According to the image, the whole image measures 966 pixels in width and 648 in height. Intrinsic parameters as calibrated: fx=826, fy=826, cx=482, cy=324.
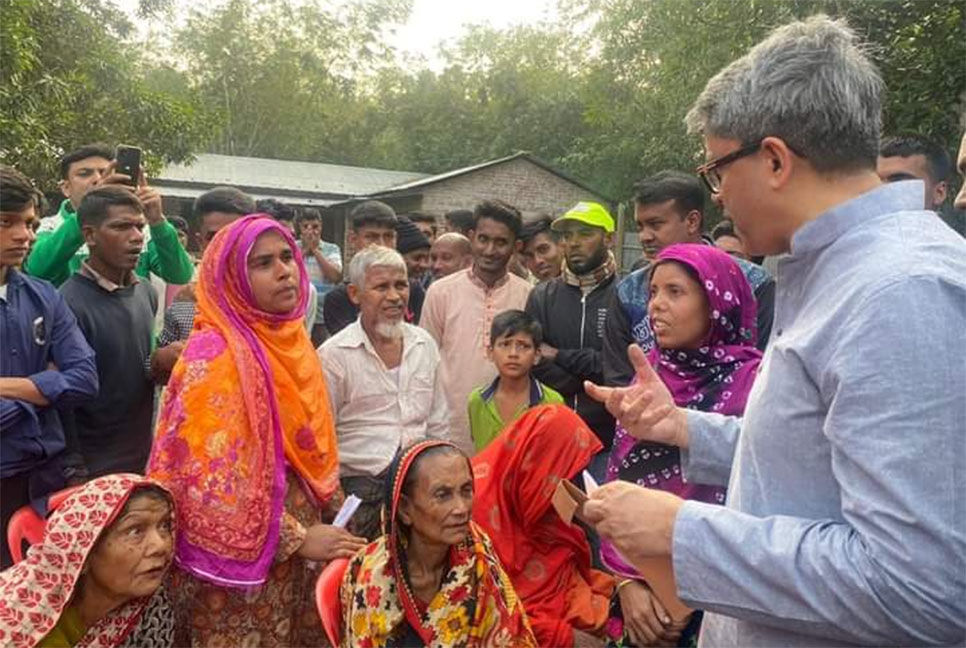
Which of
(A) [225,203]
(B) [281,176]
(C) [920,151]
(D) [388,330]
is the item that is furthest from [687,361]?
(B) [281,176]

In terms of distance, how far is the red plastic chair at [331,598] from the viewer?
8.74 feet

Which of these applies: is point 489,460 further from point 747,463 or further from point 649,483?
point 747,463

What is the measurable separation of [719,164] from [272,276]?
1.99 meters

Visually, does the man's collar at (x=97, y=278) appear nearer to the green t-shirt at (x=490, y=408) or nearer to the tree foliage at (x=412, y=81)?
the green t-shirt at (x=490, y=408)

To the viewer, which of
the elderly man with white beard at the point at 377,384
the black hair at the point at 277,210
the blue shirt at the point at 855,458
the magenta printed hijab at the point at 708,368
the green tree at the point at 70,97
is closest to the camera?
the blue shirt at the point at 855,458

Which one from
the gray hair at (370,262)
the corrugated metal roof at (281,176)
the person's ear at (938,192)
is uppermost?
the corrugated metal roof at (281,176)

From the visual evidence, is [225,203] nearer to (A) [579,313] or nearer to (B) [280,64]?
(A) [579,313]

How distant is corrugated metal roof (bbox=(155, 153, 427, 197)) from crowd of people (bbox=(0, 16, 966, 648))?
16303mm

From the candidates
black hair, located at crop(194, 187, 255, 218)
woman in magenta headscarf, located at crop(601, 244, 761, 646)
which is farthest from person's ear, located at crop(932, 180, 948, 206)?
black hair, located at crop(194, 187, 255, 218)

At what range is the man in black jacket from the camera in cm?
427

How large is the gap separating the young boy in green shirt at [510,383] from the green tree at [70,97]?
7220 millimetres

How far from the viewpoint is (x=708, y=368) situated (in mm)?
2611

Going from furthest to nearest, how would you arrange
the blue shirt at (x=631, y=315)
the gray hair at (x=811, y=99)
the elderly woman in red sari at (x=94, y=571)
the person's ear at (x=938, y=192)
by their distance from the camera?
the person's ear at (x=938, y=192) → the blue shirt at (x=631, y=315) → the elderly woman in red sari at (x=94, y=571) → the gray hair at (x=811, y=99)

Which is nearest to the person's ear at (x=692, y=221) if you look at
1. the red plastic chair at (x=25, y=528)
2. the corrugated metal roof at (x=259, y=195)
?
the red plastic chair at (x=25, y=528)
